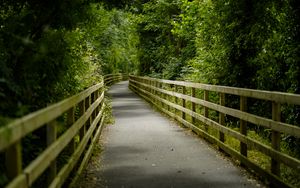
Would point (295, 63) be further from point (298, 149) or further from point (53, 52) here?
point (53, 52)

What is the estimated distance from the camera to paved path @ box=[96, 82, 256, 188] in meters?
6.39

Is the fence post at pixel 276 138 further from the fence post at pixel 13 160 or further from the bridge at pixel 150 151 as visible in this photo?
the fence post at pixel 13 160

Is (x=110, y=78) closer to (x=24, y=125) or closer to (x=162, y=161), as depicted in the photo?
(x=162, y=161)

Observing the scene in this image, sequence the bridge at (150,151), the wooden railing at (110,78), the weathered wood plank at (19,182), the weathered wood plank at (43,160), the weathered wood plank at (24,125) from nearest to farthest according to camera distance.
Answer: the weathered wood plank at (24,125)
the weathered wood plank at (19,182)
the weathered wood plank at (43,160)
the bridge at (150,151)
the wooden railing at (110,78)

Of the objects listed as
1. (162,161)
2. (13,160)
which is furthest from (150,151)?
(13,160)

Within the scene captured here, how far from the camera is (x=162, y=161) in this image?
306 inches

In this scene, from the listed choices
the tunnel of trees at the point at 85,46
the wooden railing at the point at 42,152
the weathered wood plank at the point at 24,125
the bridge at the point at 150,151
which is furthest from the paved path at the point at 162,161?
the weathered wood plank at the point at 24,125

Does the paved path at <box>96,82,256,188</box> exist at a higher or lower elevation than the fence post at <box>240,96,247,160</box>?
A: lower

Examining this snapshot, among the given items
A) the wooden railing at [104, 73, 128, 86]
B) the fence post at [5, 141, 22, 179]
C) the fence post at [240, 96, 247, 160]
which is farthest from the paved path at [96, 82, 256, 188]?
the wooden railing at [104, 73, 128, 86]

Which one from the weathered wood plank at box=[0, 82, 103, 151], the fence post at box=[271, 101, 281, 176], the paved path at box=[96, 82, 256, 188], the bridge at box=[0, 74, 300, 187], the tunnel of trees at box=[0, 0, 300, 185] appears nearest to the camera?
the weathered wood plank at box=[0, 82, 103, 151]

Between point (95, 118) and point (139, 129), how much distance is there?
7.53 feet

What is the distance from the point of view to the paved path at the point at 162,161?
6395mm

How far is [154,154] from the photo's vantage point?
8398mm

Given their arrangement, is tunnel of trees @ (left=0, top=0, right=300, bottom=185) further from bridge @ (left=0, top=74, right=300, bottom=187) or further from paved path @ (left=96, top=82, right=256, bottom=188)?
paved path @ (left=96, top=82, right=256, bottom=188)
